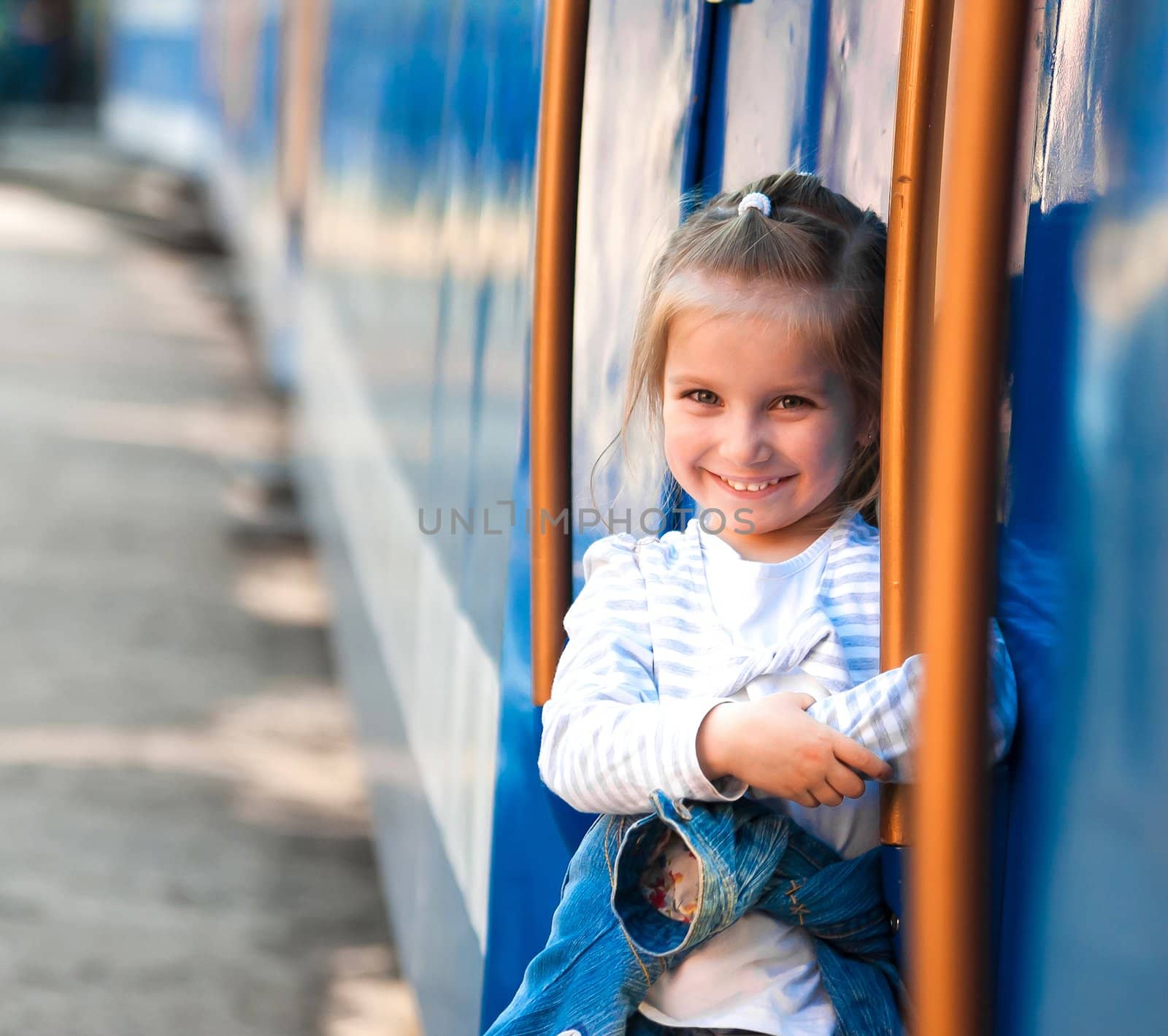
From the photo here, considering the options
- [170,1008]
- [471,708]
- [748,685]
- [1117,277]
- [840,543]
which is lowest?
[170,1008]

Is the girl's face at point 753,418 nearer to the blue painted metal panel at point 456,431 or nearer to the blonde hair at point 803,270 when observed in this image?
the blonde hair at point 803,270

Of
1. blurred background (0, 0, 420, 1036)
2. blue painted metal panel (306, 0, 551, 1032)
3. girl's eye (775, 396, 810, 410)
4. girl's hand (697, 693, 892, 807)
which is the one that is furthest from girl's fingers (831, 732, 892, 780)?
blurred background (0, 0, 420, 1036)

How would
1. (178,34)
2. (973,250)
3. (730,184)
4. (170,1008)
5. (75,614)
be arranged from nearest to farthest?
(973,250)
(730,184)
(170,1008)
(75,614)
(178,34)

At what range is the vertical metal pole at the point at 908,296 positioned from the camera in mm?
1024

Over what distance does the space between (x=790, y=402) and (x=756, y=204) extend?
5.7 inches

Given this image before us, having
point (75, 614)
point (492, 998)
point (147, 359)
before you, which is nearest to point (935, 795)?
point (492, 998)

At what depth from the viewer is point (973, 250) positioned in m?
0.83

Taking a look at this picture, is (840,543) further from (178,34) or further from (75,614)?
(178,34)

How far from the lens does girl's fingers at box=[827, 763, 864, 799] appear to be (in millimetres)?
1075

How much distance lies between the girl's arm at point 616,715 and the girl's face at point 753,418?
12 cm

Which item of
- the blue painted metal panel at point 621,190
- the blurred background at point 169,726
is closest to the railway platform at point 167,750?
the blurred background at point 169,726

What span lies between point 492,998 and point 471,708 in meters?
0.49

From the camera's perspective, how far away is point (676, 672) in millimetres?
1214

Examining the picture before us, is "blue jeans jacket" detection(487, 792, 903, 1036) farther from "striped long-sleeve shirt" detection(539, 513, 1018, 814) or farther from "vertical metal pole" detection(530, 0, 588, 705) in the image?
"vertical metal pole" detection(530, 0, 588, 705)
